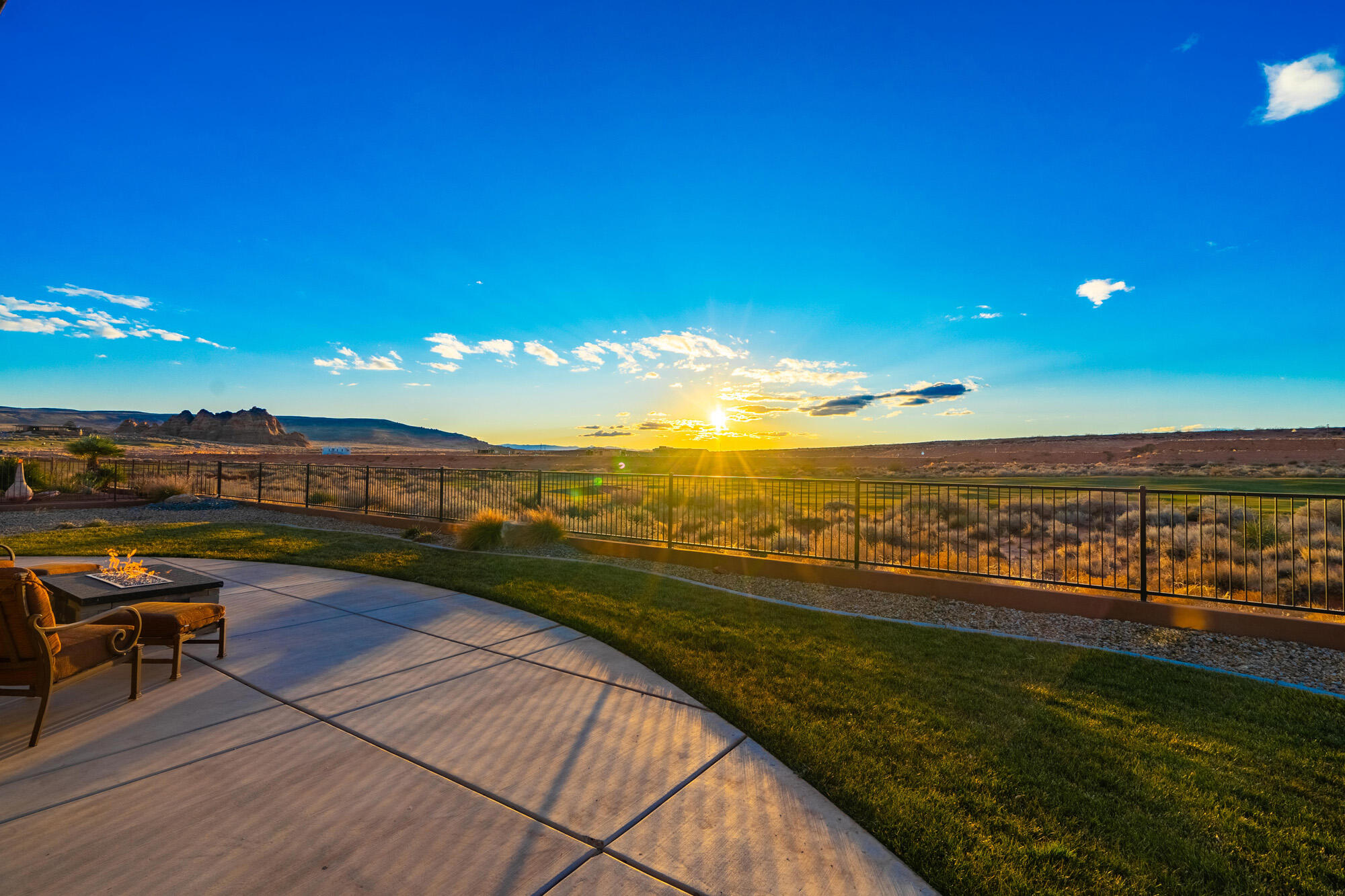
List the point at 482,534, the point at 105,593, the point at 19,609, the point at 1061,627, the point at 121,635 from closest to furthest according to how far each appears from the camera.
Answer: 1. the point at 19,609
2. the point at 121,635
3. the point at 105,593
4. the point at 1061,627
5. the point at 482,534

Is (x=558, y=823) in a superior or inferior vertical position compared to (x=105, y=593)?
inferior

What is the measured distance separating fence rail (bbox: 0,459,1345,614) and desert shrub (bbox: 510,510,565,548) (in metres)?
0.79

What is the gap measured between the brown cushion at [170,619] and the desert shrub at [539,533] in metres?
7.28

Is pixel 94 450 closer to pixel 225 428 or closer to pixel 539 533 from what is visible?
pixel 539 533

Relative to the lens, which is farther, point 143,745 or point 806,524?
point 806,524

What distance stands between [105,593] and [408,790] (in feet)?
12.6

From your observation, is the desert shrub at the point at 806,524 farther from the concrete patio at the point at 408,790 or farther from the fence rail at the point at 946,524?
the concrete patio at the point at 408,790

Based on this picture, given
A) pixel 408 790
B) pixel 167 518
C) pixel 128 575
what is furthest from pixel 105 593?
pixel 167 518

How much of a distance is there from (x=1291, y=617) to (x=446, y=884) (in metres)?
8.72

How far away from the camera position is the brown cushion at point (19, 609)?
388 centimetres

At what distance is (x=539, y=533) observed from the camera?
12.9 metres

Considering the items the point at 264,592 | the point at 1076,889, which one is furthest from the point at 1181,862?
the point at 264,592

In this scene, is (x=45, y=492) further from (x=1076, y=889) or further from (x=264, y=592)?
(x=1076, y=889)

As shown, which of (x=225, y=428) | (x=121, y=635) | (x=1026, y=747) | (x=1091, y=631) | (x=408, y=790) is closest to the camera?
(x=408, y=790)
